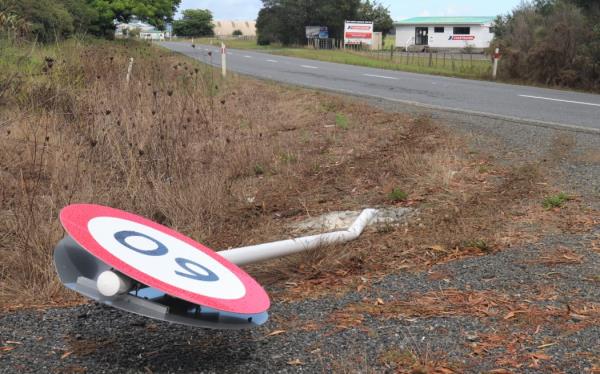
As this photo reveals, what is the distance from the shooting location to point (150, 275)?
2.86 meters

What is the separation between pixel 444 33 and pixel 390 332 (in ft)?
228

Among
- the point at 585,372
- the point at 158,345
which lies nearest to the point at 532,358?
the point at 585,372

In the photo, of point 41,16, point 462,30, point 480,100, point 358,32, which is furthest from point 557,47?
point 462,30

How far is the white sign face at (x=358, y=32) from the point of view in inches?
2409

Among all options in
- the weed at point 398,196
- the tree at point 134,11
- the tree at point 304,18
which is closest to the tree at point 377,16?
the tree at point 304,18

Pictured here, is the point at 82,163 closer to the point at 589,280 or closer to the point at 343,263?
the point at 343,263

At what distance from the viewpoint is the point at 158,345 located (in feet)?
10.5

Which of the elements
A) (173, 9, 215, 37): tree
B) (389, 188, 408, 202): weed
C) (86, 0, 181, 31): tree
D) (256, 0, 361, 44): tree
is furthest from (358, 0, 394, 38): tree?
(389, 188, 408, 202): weed

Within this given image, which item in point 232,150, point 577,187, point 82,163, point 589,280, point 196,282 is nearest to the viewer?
point 196,282

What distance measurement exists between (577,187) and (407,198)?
1.53 meters

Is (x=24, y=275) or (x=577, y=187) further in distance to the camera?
(x=577, y=187)

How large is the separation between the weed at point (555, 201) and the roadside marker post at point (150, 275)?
9.94ft

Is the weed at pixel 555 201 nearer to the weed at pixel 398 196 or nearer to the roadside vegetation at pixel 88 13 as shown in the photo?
the weed at pixel 398 196

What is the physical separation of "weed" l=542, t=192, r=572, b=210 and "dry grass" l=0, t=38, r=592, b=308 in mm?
114
